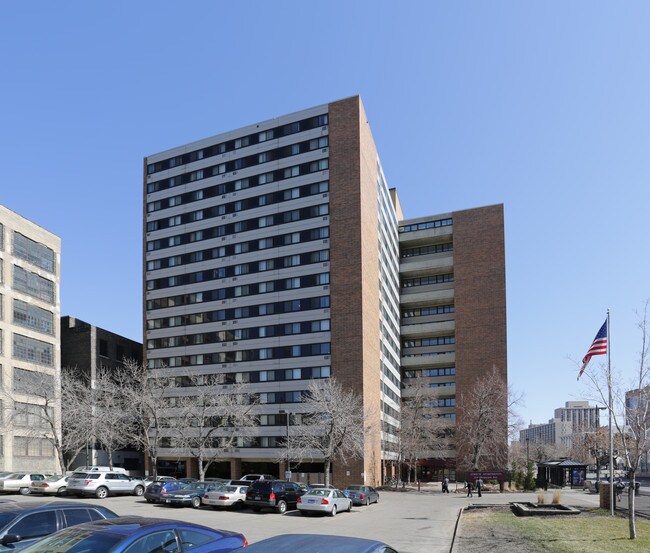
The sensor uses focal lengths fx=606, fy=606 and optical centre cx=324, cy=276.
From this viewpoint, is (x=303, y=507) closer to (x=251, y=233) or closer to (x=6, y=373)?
(x=6, y=373)

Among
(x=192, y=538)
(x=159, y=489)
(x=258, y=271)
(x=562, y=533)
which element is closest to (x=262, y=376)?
(x=258, y=271)

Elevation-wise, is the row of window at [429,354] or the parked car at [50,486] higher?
the row of window at [429,354]

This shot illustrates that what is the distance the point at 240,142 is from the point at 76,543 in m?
71.5

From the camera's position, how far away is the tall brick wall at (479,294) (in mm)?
82188

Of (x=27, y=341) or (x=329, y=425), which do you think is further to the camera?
(x=27, y=341)

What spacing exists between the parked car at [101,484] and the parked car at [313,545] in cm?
3294

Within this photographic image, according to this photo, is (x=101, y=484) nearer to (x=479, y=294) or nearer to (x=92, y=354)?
(x=92, y=354)

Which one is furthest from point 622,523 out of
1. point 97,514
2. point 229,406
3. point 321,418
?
point 229,406

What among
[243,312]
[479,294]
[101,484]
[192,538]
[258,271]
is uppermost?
[258,271]

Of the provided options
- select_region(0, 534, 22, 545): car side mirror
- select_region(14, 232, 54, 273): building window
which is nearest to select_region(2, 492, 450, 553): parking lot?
select_region(0, 534, 22, 545): car side mirror

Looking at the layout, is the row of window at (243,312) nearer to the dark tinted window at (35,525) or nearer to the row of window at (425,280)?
the row of window at (425,280)

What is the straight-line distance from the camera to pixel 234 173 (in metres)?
74.9

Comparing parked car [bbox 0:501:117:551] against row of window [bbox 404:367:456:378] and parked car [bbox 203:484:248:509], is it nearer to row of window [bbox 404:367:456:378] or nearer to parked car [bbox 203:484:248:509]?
parked car [bbox 203:484:248:509]

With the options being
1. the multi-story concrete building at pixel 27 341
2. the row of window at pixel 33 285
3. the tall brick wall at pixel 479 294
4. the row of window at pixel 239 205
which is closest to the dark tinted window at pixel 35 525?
the multi-story concrete building at pixel 27 341
